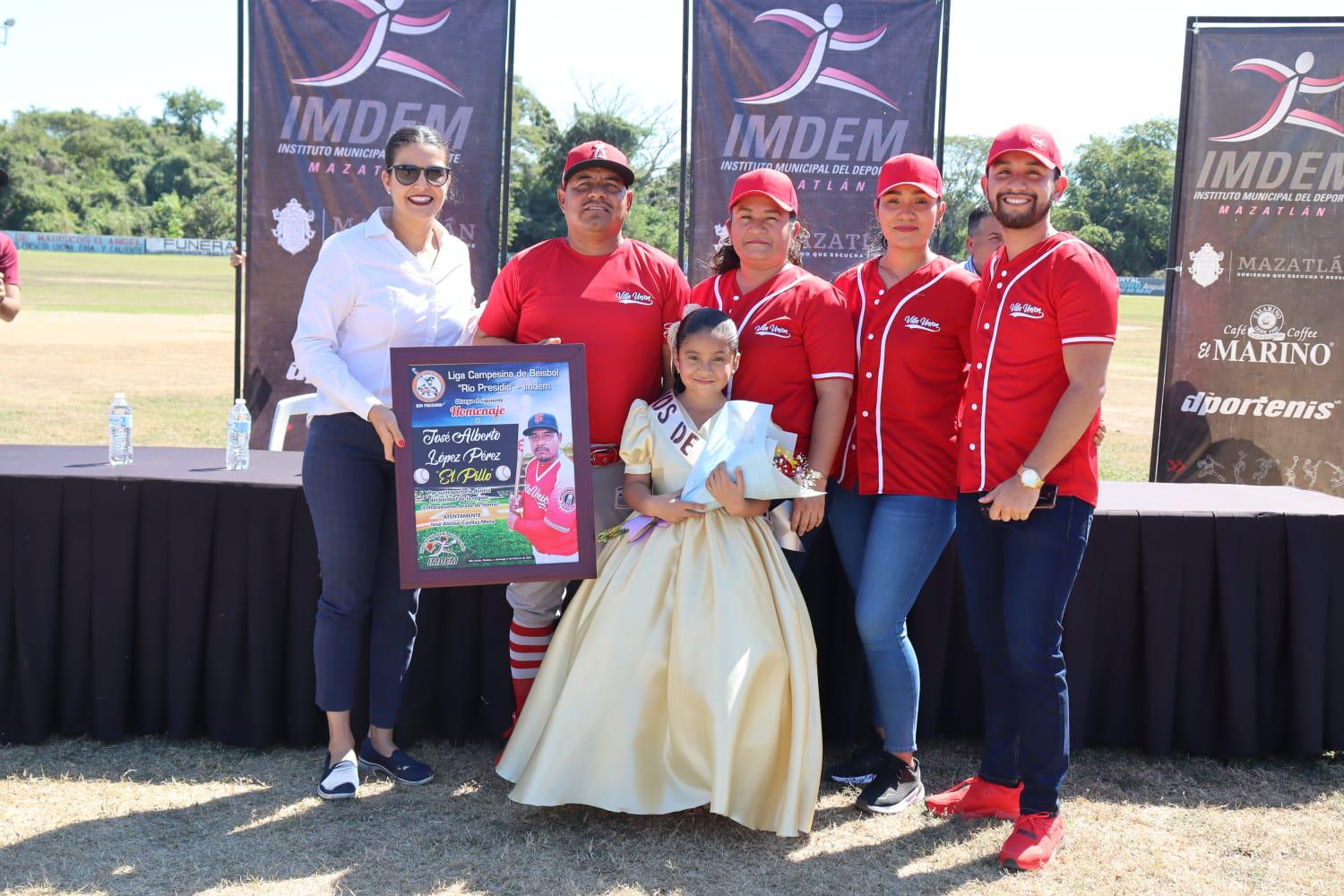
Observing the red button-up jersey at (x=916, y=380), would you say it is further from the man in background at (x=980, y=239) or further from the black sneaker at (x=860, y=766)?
the man in background at (x=980, y=239)

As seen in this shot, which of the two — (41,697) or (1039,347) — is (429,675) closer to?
(41,697)

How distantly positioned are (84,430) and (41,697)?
6.66 metres

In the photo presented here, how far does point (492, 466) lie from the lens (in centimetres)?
320

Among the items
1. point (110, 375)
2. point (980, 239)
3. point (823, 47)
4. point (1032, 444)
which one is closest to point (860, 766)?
point (1032, 444)

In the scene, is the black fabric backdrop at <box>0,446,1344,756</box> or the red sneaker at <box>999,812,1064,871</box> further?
the black fabric backdrop at <box>0,446,1344,756</box>

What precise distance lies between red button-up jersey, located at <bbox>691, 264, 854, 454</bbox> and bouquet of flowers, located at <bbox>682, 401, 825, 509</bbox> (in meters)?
0.09

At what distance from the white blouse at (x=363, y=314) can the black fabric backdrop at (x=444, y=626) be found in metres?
0.62

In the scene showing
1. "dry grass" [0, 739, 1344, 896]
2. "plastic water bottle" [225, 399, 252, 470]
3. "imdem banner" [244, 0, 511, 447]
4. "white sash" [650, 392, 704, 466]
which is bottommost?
"dry grass" [0, 739, 1344, 896]

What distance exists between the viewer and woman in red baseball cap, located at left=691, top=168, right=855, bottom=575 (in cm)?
318

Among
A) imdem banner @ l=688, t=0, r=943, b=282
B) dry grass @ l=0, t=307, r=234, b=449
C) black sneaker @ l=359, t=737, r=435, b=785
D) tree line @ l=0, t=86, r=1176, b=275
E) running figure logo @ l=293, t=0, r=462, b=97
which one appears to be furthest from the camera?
tree line @ l=0, t=86, r=1176, b=275

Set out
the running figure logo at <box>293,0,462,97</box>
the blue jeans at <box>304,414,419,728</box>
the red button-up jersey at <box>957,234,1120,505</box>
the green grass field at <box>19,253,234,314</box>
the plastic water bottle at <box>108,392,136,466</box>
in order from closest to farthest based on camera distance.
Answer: the red button-up jersey at <box>957,234,1120,505</box> < the blue jeans at <box>304,414,419,728</box> < the plastic water bottle at <box>108,392,136,466</box> < the running figure logo at <box>293,0,462,97</box> < the green grass field at <box>19,253,234,314</box>

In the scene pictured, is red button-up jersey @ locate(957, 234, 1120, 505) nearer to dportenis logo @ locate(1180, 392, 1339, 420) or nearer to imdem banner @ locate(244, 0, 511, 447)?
dportenis logo @ locate(1180, 392, 1339, 420)

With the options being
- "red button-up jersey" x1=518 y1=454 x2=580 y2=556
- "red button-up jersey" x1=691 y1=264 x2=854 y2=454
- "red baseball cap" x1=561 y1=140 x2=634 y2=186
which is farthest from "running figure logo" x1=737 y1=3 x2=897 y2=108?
"red button-up jersey" x1=518 y1=454 x2=580 y2=556

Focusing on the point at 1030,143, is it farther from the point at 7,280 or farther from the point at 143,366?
the point at 143,366
